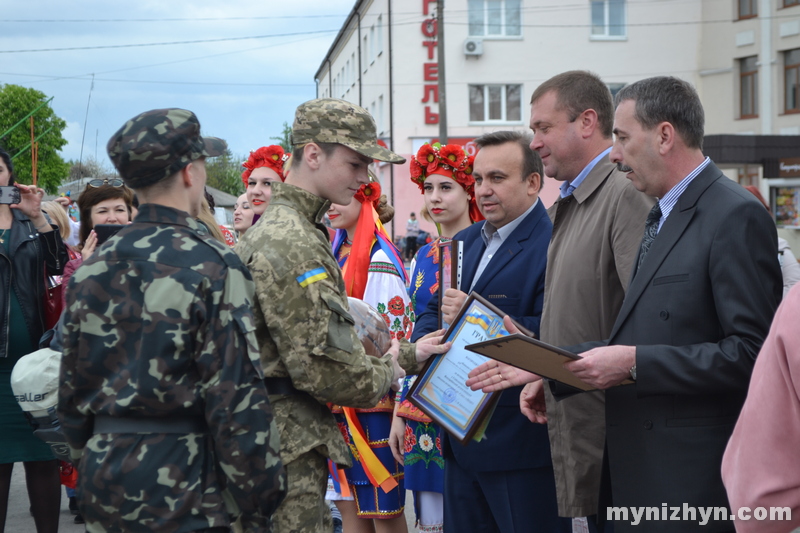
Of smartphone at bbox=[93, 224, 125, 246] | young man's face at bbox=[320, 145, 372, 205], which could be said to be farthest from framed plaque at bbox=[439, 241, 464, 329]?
smartphone at bbox=[93, 224, 125, 246]

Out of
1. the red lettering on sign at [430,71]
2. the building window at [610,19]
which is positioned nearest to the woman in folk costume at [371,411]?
the red lettering on sign at [430,71]

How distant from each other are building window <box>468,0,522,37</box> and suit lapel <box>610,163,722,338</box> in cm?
2768

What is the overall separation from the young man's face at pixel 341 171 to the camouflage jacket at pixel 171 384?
73cm

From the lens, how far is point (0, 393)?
14.8ft

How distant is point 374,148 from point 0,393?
302cm

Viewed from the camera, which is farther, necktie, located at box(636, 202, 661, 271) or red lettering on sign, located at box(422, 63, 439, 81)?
red lettering on sign, located at box(422, 63, 439, 81)

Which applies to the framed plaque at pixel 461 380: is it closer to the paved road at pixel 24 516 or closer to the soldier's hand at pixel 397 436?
the soldier's hand at pixel 397 436

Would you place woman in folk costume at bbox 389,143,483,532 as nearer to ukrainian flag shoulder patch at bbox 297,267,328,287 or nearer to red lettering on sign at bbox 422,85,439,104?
ukrainian flag shoulder patch at bbox 297,267,328,287

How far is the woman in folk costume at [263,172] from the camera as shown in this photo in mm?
5910

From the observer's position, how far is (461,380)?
326 centimetres

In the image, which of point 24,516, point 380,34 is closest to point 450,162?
point 24,516

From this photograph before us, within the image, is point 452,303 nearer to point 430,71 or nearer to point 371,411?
point 371,411

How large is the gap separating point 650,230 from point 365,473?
2.24 m

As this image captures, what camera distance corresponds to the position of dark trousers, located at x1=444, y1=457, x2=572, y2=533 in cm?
331
